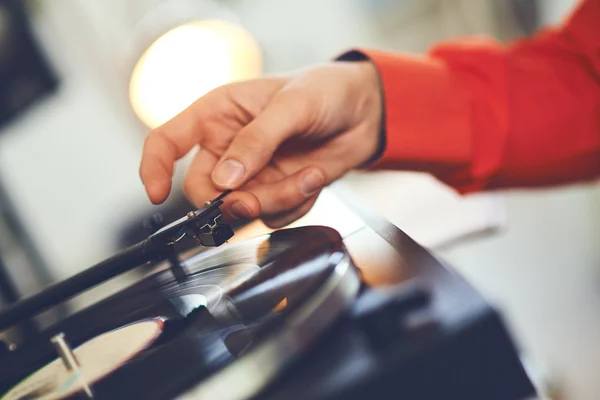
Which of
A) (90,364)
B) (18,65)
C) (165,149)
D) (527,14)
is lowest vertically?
(527,14)

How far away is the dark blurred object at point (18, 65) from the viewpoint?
144 centimetres

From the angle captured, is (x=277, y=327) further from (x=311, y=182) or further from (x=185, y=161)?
(x=185, y=161)

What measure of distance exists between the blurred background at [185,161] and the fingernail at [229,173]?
337 mm

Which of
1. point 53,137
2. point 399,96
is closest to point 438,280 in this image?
point 399,96

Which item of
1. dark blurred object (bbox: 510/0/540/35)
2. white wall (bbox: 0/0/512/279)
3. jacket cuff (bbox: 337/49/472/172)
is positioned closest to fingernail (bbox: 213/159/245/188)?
jacket cuff (bbox: 337/49/472/172)

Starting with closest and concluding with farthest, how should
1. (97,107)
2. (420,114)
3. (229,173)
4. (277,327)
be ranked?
(277,327), (229,173), (420,114), (97,107)

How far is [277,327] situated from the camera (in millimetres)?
331

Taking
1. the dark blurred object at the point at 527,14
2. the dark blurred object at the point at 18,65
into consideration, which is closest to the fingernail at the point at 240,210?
the dark blurred object at the point at 18,65

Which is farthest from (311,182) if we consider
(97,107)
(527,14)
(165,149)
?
(97,107)

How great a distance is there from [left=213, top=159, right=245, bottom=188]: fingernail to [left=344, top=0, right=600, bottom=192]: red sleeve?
0.25 m

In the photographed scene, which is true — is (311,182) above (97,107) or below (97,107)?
below

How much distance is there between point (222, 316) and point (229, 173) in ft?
0.47

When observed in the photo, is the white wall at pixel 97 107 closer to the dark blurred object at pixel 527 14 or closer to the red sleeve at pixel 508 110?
the dark blurred object at pixel 527 14

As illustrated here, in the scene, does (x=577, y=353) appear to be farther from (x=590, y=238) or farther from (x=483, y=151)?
(x=483, y=151)
